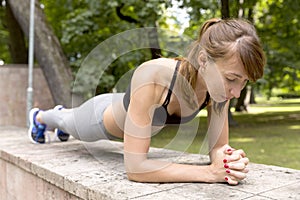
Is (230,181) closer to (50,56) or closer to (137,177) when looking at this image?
(137,177)

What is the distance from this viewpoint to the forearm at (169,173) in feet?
6.38

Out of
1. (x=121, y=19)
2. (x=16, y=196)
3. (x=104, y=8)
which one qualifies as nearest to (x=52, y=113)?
(x=16, y=196)

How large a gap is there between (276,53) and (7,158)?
1020cm

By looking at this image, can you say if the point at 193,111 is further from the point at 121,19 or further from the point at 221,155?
the point at 121,19

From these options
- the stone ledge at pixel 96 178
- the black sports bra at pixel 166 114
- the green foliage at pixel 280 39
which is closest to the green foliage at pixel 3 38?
the green foliage at pixel 280 39

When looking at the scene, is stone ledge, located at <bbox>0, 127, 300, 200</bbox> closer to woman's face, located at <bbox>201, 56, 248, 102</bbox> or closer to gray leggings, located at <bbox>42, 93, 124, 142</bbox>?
gray leggings, located at <bbox>42, 93, 124, 142</bbox>

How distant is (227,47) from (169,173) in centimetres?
67

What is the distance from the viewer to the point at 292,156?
5.98 metres

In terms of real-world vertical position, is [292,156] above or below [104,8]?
below

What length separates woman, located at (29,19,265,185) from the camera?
1.79 m

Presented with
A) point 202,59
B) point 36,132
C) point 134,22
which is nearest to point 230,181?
point 202,59

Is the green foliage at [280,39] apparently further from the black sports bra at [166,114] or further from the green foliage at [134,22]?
the black sports bra at [166,114]

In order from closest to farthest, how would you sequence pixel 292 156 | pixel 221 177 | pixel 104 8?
pixel 221 177, pixel 292 156, pixel 104 8

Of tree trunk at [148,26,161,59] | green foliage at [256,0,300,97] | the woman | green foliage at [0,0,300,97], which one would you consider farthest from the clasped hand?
green foliage at [256,0,300,97]
